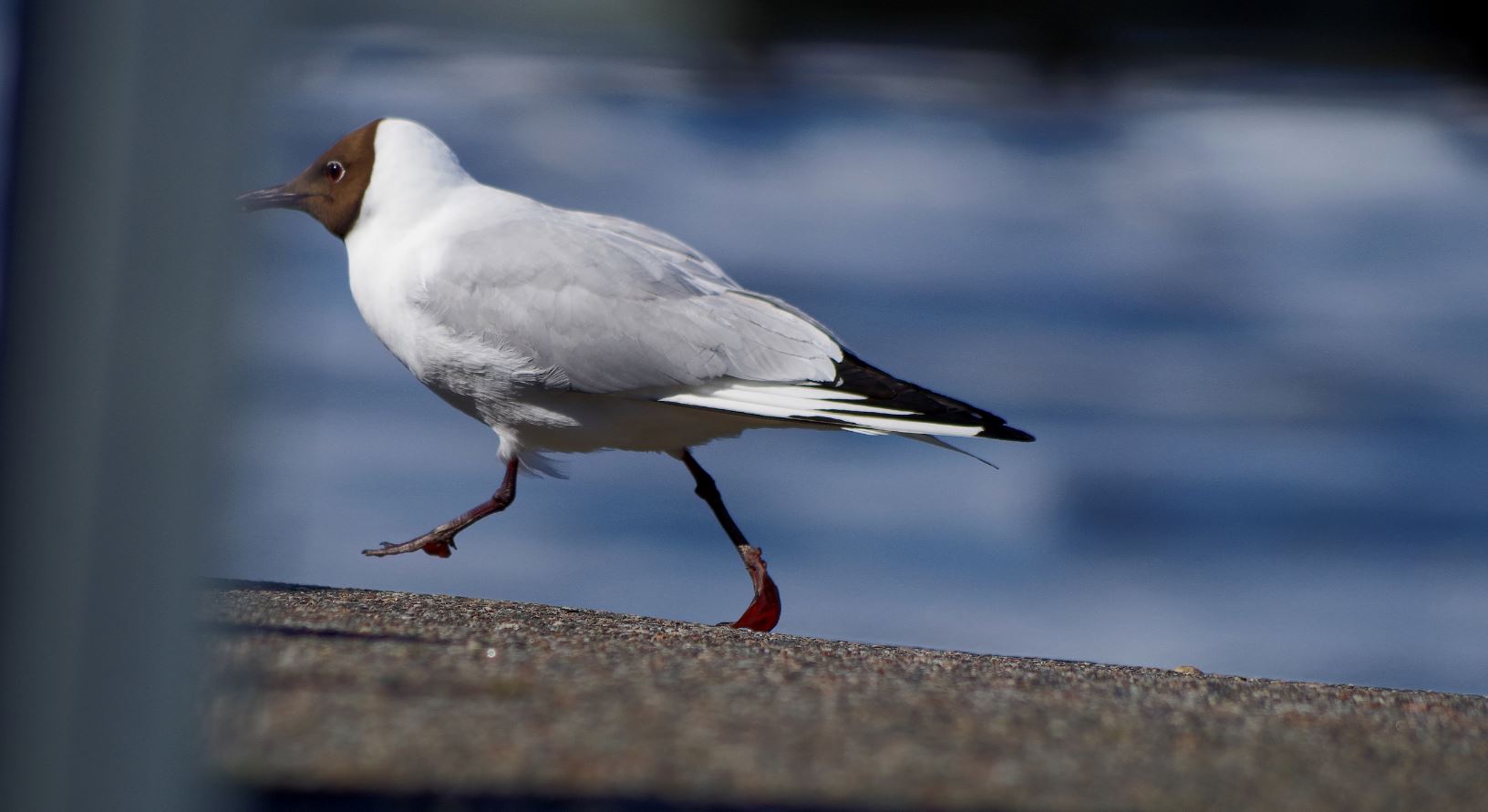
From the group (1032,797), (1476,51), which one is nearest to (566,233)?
(1476,51)

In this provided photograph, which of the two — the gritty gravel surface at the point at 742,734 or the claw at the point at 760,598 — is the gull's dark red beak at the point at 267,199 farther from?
the claw at the point at 760,598

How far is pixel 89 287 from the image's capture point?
51 centimetres

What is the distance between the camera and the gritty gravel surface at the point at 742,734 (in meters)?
0.71

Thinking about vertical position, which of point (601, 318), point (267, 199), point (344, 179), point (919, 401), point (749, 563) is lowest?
point (749, 563)

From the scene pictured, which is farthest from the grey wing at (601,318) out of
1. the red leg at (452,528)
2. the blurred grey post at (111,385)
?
the blurred grey post at (111,385)

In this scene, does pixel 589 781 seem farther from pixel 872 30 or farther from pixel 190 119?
pixel 872 30

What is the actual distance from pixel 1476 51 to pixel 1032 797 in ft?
2.77

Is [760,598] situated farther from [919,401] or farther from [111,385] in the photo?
[111,385]

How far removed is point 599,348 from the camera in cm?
178

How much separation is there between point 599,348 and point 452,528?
40cm

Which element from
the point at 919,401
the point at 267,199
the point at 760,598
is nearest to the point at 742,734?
the point at 267,199

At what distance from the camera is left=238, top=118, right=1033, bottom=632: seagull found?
1.76 meters

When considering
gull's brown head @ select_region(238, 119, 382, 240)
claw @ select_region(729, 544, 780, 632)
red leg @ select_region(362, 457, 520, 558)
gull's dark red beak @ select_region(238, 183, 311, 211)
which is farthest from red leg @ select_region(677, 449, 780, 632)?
gull's dark red beak @ select_region(238, 183, 311, 211)

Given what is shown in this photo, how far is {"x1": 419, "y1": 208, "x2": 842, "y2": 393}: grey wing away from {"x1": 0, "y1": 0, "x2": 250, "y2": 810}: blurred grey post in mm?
1251
